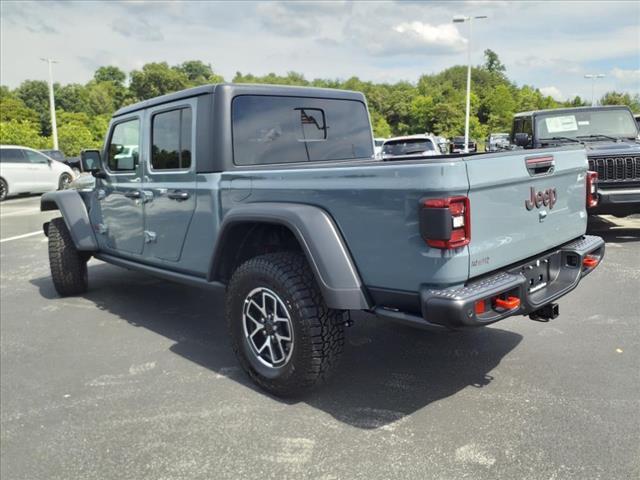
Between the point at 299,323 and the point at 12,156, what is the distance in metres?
17.2

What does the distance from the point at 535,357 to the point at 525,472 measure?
1464 mm

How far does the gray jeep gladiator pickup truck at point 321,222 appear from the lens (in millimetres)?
2746

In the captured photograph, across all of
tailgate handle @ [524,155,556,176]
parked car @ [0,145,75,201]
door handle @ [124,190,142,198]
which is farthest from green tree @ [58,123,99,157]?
tailgate handle @ [524,155,556,176]

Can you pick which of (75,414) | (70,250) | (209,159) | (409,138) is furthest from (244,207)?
(409,138)

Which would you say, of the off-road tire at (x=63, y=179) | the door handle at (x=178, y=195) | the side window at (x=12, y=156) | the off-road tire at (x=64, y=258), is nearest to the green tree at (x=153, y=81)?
the off-road tire at (x=63, y=179)

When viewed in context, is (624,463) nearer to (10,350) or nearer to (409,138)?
(10,350)

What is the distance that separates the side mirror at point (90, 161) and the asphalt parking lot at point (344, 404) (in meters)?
1.42

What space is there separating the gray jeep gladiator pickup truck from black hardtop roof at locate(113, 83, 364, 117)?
0.01 m

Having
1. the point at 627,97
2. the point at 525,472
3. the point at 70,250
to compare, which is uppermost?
the point at 627,97

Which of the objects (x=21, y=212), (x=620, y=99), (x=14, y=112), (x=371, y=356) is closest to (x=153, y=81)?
(x=14, y=112)

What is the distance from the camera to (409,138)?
42.8ft

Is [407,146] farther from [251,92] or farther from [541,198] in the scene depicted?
[541,198]

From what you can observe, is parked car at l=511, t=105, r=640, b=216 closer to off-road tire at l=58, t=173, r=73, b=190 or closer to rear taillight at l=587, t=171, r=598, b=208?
rear taillight at l=587, t=171, r=598, b=208

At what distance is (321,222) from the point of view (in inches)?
120
